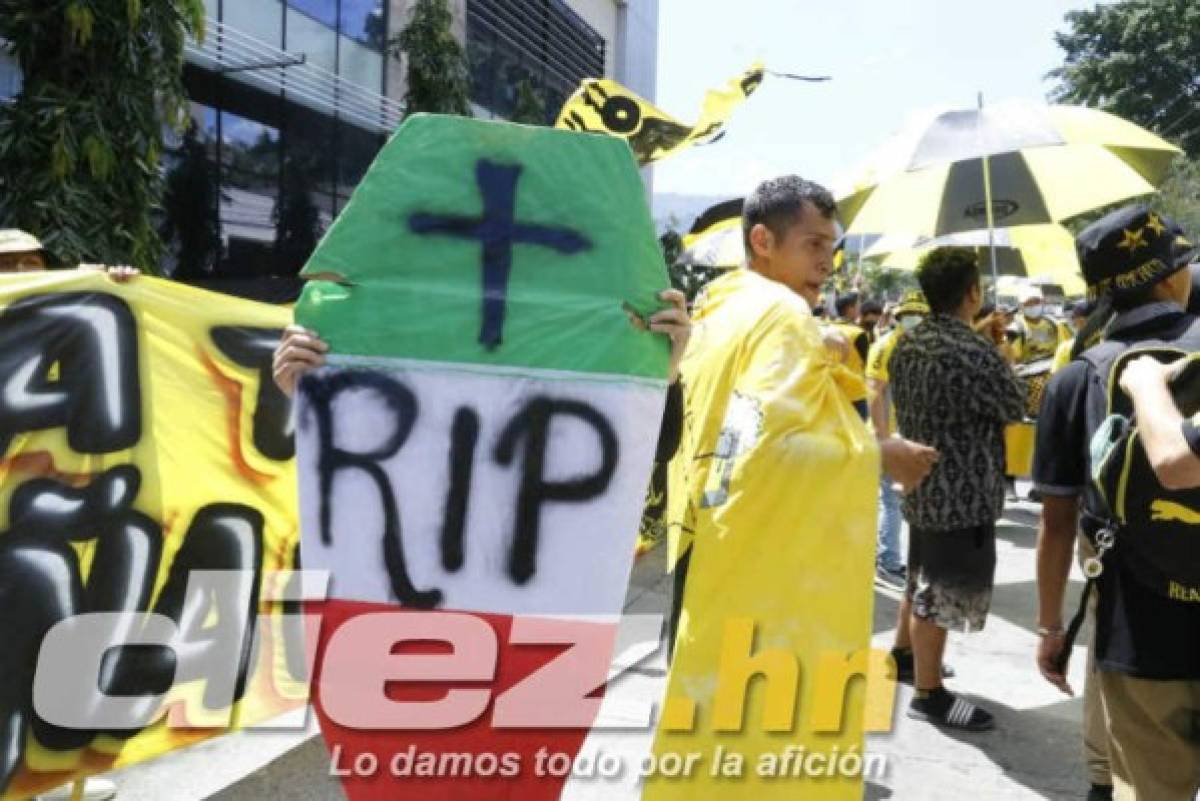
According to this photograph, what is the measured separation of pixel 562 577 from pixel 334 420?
1.78 ft

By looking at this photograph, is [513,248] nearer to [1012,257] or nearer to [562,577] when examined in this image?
[562,577]

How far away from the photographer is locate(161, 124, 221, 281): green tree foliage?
12.0 m

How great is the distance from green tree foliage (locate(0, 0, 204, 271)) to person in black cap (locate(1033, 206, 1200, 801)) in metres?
5.09

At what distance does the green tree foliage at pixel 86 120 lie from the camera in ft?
18.8

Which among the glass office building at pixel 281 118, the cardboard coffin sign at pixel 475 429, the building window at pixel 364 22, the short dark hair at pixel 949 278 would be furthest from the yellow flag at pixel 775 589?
the building window at pixel 364 22

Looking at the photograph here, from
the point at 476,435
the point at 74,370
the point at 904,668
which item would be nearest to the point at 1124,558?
the point at 476,435

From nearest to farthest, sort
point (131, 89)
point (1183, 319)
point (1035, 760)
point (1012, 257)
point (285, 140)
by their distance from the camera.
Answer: point (1183, 319), point (1035, 760), point (131, 89), point (1012, 257), point (285, 140)

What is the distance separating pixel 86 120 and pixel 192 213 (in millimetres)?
6775

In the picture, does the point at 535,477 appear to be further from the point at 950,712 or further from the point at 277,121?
the point at 277,121

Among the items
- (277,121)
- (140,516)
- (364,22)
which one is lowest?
(140,516)

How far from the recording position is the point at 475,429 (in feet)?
6.65

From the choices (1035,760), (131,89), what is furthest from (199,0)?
(1035,760)

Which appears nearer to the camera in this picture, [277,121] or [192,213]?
[192,213]

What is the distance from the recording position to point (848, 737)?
2457 millimetres
